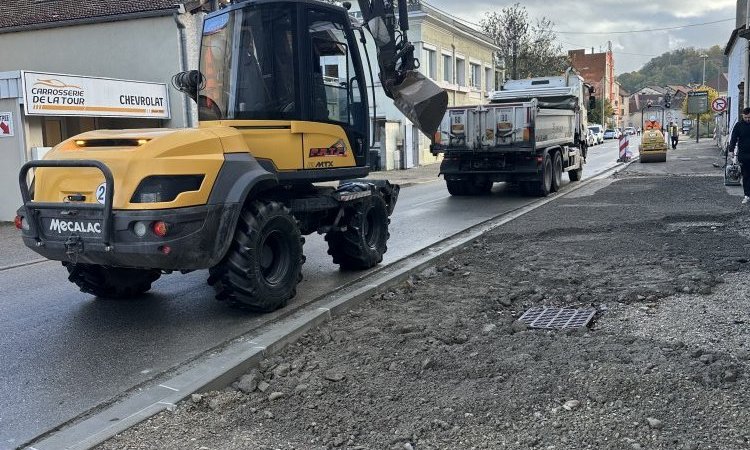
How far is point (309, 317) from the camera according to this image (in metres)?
5.86

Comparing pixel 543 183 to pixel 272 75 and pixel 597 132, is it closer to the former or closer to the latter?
pixel 272 75

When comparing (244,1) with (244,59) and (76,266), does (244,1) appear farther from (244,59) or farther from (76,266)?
(76,266)

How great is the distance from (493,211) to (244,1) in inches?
348

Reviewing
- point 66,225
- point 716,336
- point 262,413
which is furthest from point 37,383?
point 716,336

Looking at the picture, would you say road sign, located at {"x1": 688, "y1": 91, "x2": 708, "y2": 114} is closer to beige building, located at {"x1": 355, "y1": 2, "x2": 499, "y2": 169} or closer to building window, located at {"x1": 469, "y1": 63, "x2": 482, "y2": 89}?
beige building, located at {"x1": 355, "y1": 2, "x2": 499, "y2": 169}

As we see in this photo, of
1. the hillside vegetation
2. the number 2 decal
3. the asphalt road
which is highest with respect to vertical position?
the hillside vegetation

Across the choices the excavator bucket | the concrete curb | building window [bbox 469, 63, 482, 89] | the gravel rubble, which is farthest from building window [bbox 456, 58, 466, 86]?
the concrete curb

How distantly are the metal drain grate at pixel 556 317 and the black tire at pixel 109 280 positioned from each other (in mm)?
3968

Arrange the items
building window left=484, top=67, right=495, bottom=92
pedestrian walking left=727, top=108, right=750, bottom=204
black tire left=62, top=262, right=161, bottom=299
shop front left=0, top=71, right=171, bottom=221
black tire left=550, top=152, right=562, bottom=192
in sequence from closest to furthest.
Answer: black tire left=62, top=262, right=161, bottom=299
pedestrian walking left=727, top=108, right=750, bottom=204
shop front left=0, top=71, right=171, bottom=221
black tire left=550, top=152, right=562, bottom=192
building window left=484, top=67, right=495, bottom=92

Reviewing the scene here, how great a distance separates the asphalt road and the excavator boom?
6.55 feet

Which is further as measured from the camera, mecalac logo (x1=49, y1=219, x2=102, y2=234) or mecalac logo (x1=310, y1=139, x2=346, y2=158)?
mecalac logo (x1=310, y1=139, x2=346, y2=158)

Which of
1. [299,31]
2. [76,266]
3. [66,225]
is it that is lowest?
[76,266]

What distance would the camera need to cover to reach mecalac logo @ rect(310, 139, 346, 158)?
6906mm

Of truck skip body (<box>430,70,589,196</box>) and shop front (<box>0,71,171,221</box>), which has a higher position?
shop front (<box>0,71,171,221</box>)
